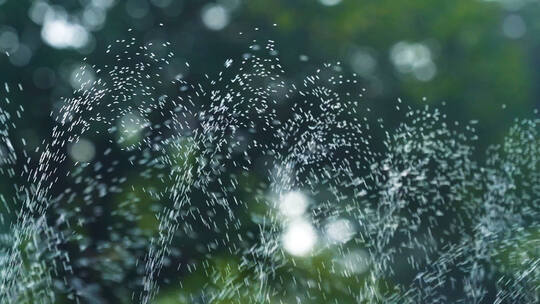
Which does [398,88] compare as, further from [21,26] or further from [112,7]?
[21,26]

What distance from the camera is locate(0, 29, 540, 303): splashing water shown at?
10.6m

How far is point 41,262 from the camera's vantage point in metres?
9.44

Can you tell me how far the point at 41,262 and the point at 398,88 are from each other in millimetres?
7018

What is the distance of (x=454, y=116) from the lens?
1420 cm

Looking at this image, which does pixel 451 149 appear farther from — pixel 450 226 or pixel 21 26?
pixel 21 26

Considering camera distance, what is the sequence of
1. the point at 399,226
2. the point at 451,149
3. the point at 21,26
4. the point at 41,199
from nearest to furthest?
the point at 41,199 → the point at 399,226 → the point at 451,149 → the point at 21,26

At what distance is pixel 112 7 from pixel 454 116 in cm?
567

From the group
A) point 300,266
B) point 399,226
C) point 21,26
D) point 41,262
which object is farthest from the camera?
point 21,26

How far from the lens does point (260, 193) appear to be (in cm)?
1259

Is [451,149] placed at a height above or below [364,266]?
above

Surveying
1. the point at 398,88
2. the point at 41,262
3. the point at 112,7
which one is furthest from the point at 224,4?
the point at 41,262

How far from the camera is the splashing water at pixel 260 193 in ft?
34.7

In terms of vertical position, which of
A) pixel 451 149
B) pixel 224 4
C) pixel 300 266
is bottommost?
pixel 300 266

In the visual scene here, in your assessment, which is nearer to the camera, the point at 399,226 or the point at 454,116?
the point at 399,226
